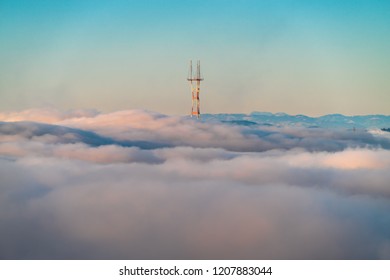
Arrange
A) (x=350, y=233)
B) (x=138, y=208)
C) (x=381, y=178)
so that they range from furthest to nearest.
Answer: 1. (x=381, y=178)
2. (x=138, y=208)
3. (x=350, y=233)

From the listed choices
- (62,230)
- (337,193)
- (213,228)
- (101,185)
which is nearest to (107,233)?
(62,230)

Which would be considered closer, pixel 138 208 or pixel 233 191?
pixel 138 208

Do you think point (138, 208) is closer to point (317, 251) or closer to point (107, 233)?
point (107, 233)

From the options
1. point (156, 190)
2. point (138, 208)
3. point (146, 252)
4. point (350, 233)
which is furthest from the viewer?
point (156, 190)

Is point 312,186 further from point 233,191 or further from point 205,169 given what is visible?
point 205,169

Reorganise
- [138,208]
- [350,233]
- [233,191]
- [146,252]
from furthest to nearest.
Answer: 1. [233,191]
2. [138,208]
3. [350,233]
4. [146,252]

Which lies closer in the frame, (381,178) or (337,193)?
(337,193)

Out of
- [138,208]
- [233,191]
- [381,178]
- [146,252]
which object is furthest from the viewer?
[381,178]

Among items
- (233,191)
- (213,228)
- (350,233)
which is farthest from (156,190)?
(350,233)

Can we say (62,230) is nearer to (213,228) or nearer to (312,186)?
(213,228)
